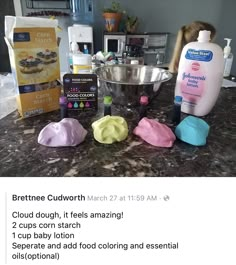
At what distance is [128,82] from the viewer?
74 cm

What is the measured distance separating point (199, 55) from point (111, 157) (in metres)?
0.37

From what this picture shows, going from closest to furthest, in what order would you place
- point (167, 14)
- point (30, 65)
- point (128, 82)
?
point (30, 65) < point (128, 82) < point (167, 14)

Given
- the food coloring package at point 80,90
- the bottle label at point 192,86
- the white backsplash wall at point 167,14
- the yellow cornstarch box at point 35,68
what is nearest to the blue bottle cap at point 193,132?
the bottle label at point 192,86

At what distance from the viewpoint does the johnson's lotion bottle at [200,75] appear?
60 centimetres

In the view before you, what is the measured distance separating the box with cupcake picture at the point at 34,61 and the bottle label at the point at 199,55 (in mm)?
355

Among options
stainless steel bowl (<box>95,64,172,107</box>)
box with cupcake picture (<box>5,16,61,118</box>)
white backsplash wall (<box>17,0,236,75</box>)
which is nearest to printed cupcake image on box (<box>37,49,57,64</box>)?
box with cupcake picture (<box>5,16,61,118</box>)

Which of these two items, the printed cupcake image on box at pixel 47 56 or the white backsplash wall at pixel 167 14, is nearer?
the printed cupcake image on box at pixel 47 56

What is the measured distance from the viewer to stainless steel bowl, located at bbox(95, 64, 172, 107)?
633 millimetres

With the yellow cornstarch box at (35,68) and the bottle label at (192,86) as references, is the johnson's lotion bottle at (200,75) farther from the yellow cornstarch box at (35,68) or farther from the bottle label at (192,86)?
the yellow cornstarch box at (35,68)

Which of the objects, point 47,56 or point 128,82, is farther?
point 128,82
